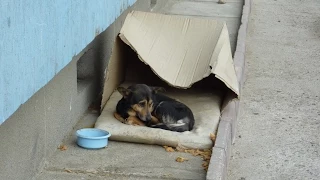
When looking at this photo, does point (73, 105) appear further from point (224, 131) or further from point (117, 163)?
point (224, 131)

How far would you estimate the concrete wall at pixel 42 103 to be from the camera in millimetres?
3859

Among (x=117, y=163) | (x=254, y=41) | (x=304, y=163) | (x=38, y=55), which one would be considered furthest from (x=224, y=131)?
→ (x=254, y=41)

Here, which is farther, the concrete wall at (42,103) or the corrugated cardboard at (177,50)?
the corrugated cardboard at (177,50)

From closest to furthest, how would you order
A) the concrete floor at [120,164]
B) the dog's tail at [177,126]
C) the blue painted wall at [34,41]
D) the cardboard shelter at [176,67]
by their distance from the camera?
1. the blue painted wall at [34,41]
2. the concrete floor at [120,164]
3. the dog's tail at [177,126]
4. the cardboard shelter at [176,67]

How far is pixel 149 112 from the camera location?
5.60 metres

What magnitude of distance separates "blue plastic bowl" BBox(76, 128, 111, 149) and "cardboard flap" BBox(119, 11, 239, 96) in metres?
1.06

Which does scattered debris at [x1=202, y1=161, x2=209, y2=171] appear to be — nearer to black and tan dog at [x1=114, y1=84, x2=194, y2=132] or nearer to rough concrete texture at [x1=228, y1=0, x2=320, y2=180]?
rough concrete texture at [x1=228, y1=0, x2=320, y2=180]

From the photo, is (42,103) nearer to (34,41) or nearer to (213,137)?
(34,41)

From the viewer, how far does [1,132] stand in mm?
3910

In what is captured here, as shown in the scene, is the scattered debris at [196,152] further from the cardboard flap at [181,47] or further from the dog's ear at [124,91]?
the cardboard flap at [181,47]

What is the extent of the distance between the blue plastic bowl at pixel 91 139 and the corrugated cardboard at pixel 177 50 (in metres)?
0.79

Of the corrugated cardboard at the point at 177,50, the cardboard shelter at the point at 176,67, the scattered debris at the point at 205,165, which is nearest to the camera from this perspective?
the scattered debris at the point at 205,165

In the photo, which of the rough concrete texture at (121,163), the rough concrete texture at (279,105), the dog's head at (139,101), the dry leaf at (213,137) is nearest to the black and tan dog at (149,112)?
the dog's head at (139,101)

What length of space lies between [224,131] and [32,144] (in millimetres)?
1802
